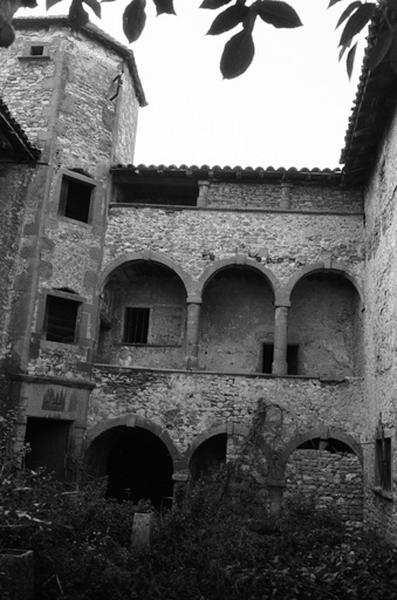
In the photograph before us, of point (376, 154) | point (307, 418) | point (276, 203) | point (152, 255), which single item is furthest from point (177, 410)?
point (376, 154)

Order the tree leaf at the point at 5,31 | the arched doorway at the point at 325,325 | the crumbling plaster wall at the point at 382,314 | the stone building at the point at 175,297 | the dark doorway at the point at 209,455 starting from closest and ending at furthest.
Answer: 1. the tree leaf at the point at 5,31
2. the crumbling plaster wall at the point at 382,314
3. the stone building at the point at 175,297
4. the dark doorway at the point at 209,455
5. the arched doorway at the point at 325,325

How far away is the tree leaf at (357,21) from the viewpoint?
2.13 m

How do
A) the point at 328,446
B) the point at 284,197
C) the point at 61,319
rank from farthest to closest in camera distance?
1. the point at 284,197
2. the point at 61,319
3. the point at 328,446

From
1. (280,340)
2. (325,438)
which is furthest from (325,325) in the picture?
(325,438)

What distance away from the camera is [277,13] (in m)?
2.12

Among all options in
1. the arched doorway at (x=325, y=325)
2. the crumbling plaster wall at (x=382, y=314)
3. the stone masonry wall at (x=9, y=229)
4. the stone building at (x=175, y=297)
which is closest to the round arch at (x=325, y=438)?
the stone building at (x=175, y=297)

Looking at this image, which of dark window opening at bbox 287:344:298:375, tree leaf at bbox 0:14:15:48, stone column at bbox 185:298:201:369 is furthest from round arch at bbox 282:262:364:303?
tree leaf at bbox 0:14:15:48

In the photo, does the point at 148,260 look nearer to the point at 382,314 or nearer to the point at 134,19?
the point at 382,314

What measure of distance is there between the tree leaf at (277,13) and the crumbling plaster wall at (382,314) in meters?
9.49

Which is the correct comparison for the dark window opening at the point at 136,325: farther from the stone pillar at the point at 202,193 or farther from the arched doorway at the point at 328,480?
the arched doorway at the point at 328,480

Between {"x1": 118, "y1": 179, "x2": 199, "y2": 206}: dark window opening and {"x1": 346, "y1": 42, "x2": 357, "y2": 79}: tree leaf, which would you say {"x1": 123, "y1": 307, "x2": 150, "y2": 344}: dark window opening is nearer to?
{"x1": 118, "y1": 179, "x2": 199, "y2": 206}: dark window opening

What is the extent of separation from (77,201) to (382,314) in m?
8.21

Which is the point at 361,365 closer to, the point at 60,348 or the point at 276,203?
the point at 276,203

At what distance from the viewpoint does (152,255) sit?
15.3 metres
